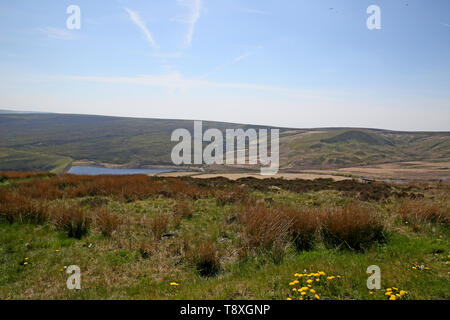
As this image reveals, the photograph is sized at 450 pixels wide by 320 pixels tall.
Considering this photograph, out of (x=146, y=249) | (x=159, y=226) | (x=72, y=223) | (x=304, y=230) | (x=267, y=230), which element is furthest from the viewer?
(x=159, y=226)

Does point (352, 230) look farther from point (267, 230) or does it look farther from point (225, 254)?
point (225, 254)

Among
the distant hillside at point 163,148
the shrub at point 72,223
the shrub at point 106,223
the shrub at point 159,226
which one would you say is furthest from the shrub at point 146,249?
the distant hillside at point 163,148

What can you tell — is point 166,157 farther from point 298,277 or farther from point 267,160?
point 298,277

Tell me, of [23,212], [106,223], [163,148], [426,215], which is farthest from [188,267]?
[163,148]

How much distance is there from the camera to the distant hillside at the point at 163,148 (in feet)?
294

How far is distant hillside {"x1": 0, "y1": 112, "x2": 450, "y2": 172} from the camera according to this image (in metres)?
89.6

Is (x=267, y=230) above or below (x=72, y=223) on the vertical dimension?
above

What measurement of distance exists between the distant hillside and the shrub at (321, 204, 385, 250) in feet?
242

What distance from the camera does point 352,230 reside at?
6285 millimetres

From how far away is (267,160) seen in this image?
291ft

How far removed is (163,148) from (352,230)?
149m

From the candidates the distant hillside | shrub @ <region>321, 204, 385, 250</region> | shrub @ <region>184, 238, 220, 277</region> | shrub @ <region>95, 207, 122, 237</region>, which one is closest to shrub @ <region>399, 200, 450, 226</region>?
shrub @ <region>321, 204, 385, 250</region>

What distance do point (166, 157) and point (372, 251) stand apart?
13038 centimetres
